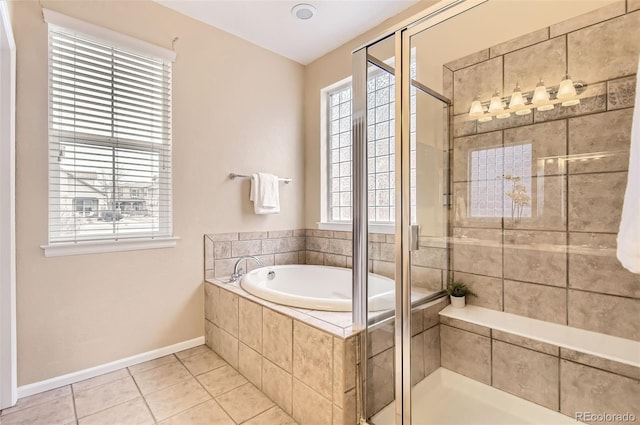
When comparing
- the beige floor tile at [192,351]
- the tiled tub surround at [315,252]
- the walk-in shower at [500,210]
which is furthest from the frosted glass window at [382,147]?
the beige floor tile at [192,351]

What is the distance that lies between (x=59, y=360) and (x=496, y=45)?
3.33 meters

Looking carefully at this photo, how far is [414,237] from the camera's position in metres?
1.55

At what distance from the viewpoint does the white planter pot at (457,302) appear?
6.48ft

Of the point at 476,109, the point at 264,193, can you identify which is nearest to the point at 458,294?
the point at 476,109

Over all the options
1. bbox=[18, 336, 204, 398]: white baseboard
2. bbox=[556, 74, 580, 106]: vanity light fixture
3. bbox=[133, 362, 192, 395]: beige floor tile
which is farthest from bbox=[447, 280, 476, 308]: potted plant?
bbox=[18, 336, 204, 398]: white baseboard

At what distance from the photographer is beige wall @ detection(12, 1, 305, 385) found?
6.00 feet

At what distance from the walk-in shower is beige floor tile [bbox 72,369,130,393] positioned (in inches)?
65.8

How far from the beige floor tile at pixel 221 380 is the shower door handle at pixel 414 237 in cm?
142

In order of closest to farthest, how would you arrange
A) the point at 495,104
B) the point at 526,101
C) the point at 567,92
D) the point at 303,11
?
the point at 567,92, the point at 526,101, the point at 495,104, the point at 303,11

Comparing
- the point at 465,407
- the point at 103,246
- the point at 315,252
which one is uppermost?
the point at 103,246

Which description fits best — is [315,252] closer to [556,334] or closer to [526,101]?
[556,334]

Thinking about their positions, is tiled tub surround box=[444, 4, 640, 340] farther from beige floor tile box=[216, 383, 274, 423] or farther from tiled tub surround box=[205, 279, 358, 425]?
beige floor tile box=[216, 383, 274, 423]

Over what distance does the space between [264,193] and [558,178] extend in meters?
2.13

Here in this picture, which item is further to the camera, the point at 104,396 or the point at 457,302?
the point at 457,302
